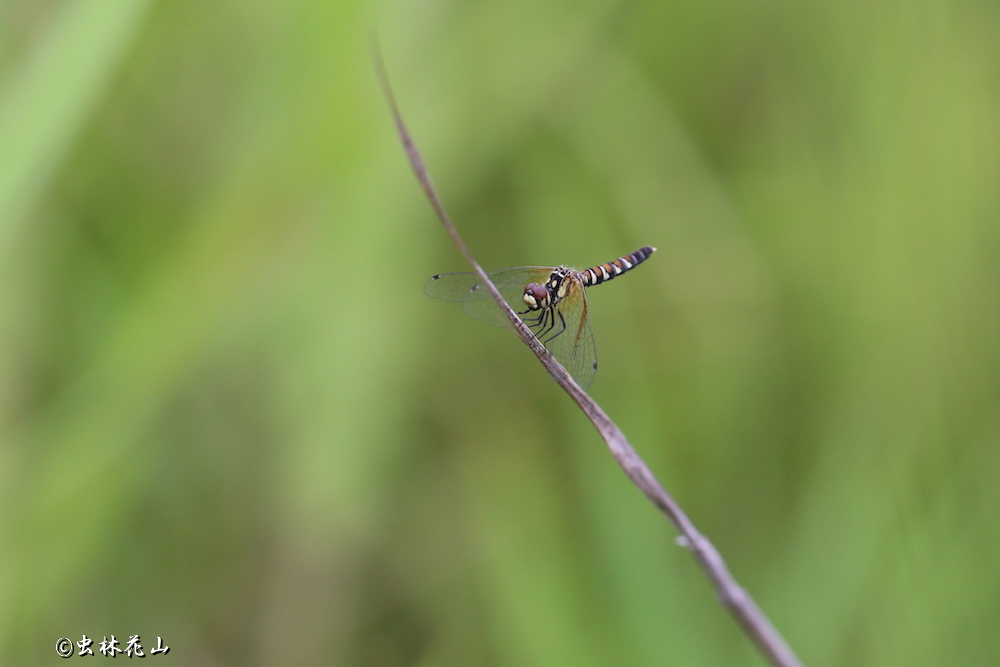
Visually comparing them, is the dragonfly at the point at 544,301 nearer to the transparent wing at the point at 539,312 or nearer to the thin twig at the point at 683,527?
the transparent wing at the point at 539,312

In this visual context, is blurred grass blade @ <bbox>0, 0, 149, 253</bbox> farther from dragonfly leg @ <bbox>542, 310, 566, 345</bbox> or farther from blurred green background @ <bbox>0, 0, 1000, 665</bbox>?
dragonfly leg @ <bbox>542, 310, 566, 345</bbox>

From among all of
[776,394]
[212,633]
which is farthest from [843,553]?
[212,633]

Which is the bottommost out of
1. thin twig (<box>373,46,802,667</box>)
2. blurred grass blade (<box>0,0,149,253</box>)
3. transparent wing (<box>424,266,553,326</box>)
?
thin twig (<box>373,46,802,667</box>)

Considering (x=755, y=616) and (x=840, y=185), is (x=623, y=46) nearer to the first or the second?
(x=840, y=185)

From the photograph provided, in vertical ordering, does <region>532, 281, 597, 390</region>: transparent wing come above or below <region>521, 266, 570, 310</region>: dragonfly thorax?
below

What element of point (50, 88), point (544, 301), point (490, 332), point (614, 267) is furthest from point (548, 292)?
point (50, 88)

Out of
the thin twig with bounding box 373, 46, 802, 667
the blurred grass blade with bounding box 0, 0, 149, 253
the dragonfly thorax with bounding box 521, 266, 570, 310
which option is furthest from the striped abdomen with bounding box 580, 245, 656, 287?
the blurred grass blade with bounding box 0, 0, 149, 253

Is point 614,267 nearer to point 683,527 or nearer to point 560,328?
point 560,328

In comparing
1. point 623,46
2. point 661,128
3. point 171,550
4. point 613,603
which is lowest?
point 613,603
